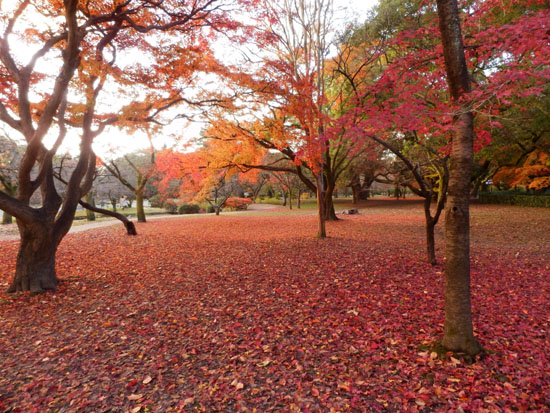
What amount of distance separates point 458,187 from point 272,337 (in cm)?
312

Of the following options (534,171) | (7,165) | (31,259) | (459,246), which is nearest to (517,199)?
(534,171)

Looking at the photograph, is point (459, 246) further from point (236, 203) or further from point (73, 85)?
point (236, 203)

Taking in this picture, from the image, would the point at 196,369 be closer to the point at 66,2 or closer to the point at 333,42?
the point at 66,2

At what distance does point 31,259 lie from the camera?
559cm

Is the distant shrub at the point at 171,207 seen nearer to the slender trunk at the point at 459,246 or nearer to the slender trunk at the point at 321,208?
the slender trunk at the point at 321,208

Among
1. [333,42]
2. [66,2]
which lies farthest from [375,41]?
[66,2]

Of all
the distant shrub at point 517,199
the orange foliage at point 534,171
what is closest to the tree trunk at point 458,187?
the orange foliage at point 534,171

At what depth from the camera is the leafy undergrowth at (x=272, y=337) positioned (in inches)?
108

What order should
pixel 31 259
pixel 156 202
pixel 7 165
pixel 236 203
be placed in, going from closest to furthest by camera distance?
pixel 31 259 < pixel 7 165 < pixel 236 203 < pixel 156 202

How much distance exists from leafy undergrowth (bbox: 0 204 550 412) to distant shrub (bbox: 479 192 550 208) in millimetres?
17304

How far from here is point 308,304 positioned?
16.0ft

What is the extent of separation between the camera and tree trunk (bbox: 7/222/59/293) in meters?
5.54

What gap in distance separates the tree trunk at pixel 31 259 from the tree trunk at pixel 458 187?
7399 mm

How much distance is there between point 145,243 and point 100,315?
638cm
